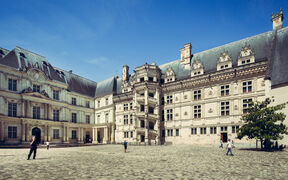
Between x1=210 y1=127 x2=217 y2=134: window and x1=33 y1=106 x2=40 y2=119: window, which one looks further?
x1=33 y1=106 x2=40 y2=119: window

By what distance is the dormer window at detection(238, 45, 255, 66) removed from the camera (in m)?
29.2

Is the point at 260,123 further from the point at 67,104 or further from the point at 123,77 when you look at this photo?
the point at 67,104

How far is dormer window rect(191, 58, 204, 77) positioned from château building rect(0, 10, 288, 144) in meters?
0.18

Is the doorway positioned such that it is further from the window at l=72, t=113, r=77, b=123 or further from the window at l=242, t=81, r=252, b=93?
the window at l=72, t=113, r=77, b=123

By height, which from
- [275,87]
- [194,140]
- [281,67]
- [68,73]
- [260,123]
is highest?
[68,73]

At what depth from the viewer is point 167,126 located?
119 feet

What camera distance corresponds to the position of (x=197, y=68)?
3481 centimetres

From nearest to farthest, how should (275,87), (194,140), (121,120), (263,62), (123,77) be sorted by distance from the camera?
(275,87)
(263,62)
(194,140)
(121,120)
(123,77)

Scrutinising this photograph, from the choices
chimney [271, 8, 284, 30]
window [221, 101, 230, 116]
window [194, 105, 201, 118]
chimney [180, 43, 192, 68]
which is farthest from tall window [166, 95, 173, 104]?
chimney [271, 8, 284, 30]

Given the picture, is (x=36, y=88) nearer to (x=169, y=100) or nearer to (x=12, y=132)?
(x=12, y=132)

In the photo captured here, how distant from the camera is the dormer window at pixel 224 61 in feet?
103

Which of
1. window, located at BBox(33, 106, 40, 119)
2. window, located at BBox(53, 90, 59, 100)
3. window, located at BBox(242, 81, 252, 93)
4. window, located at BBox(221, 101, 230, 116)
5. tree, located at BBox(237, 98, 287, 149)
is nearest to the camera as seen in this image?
tree, located at BBox(237, 98, 287, 149)

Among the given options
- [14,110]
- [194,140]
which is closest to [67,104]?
[14,110]

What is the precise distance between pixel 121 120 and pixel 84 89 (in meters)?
14.4
